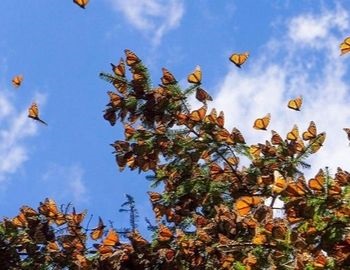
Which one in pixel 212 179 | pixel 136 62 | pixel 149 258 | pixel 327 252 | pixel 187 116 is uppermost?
pixel 136 62

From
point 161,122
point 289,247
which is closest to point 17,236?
point 161,122

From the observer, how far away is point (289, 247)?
3.52m

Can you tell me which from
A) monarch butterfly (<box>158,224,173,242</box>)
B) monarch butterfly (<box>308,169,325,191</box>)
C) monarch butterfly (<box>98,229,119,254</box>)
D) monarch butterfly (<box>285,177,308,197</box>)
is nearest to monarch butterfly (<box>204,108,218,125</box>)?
monarch butterfly (<box>158,224,173,242</box>)

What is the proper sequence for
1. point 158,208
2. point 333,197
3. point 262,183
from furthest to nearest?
point 158,208
point 262,183
point 333,197

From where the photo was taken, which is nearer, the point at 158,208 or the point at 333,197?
the point at 333,197

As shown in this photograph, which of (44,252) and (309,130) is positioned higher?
(309,130)

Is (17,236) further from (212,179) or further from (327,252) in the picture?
(327,252)

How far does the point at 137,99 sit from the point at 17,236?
1.41m

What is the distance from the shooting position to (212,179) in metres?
4.86

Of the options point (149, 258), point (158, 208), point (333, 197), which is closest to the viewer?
point (333, 197)

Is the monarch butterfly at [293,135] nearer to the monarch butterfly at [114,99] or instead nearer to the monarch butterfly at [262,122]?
the monarch butterfly at [262,122]

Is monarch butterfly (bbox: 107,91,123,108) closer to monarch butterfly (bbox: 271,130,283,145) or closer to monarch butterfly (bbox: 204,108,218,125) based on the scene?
monarch butterfly (bbox: 204,108,218,125)

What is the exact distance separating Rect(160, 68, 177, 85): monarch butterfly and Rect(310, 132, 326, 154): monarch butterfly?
44.7 inches

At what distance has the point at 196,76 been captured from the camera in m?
4.75
